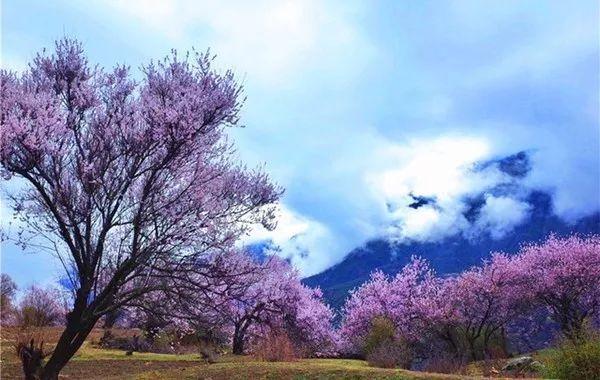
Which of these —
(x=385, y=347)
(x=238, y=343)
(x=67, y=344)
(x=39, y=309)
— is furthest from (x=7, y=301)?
(x=67, y=344)

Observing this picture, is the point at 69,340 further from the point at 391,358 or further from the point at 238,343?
the point at 238,343

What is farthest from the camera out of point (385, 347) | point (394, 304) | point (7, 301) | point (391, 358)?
point (7, 301)

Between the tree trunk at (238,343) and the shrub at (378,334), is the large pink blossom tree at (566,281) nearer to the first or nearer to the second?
the shrub at (378,334)

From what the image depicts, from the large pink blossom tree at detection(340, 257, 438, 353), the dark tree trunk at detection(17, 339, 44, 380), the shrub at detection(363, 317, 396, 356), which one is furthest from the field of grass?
the large pink blossom tree at detection(340, 257, 438, 353)

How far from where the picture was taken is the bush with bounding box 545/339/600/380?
48.2 ft

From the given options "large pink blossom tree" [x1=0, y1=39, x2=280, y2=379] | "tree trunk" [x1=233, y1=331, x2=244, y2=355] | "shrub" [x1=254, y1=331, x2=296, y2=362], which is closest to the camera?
"large pink blossom tree" [x1=0, y1=39, x2=280, y2=379]

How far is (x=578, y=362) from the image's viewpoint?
49.3ft

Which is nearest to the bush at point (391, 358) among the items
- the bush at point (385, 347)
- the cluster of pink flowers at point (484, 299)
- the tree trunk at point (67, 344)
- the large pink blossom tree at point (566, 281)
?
the bush at point (385, 347)

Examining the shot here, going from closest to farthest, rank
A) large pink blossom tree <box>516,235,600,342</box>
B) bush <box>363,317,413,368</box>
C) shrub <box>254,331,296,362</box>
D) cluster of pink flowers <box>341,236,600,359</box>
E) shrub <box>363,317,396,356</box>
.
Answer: shrub <box>254,331,296,362</box> < bush <box>363,317,413,368</box> < shrub <box>363,317,396,356</box> < cluster of pink flowers <box>341,236,600,359</box> < large pink blossom tree <box>516,235,600,342</box>

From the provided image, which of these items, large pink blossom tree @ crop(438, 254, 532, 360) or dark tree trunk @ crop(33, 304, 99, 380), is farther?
large pink blossom tree @ crop(438, 254, 532, 360)

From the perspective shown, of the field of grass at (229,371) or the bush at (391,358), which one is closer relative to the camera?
the field of grass at (229,371)

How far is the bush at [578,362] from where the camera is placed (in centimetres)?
1469

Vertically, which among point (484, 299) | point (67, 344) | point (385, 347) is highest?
point (484, 299)

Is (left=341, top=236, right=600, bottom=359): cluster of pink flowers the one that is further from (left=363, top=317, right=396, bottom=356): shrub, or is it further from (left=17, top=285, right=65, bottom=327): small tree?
(left=17, top=285, right=65, bottom=327): small tree
